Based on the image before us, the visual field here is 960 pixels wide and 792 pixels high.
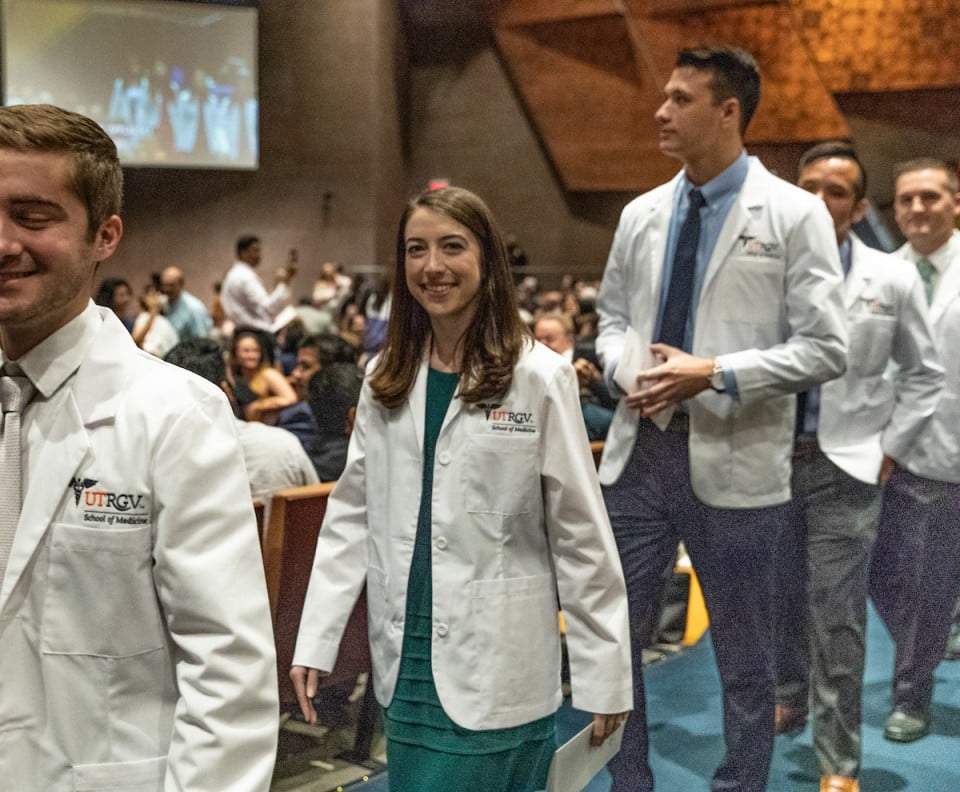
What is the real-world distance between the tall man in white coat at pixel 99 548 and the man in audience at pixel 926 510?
8.76 feet

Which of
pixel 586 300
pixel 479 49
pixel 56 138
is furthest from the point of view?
pixel 586 300

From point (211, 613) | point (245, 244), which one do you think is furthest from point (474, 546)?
point (245, 244)

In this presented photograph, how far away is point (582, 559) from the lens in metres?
2.30

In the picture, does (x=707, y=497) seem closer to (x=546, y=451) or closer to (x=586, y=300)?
(x=546, y=451)

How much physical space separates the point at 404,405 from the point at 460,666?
0.50m

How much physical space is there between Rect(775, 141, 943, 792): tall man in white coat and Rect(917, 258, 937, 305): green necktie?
10.6 inches

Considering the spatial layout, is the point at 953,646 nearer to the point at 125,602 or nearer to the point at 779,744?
the point at 779,744

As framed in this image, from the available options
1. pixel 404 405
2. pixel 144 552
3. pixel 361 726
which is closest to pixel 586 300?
pixel 361 726

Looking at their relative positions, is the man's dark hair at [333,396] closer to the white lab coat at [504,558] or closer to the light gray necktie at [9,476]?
the white lab coat at [504,558]

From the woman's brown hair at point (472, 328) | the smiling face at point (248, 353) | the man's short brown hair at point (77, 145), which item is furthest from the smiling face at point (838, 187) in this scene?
the smiling face at point (248, 353)

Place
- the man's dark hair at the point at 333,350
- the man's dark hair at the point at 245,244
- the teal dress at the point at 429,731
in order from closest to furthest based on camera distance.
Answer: the teal dress at the point at 429,731 → the man's dark hair at the point at 333,350 → the man's dark hair at the point at 245,244

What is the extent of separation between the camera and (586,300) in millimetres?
9898

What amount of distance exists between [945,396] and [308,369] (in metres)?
2.99

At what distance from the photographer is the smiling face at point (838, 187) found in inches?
141
